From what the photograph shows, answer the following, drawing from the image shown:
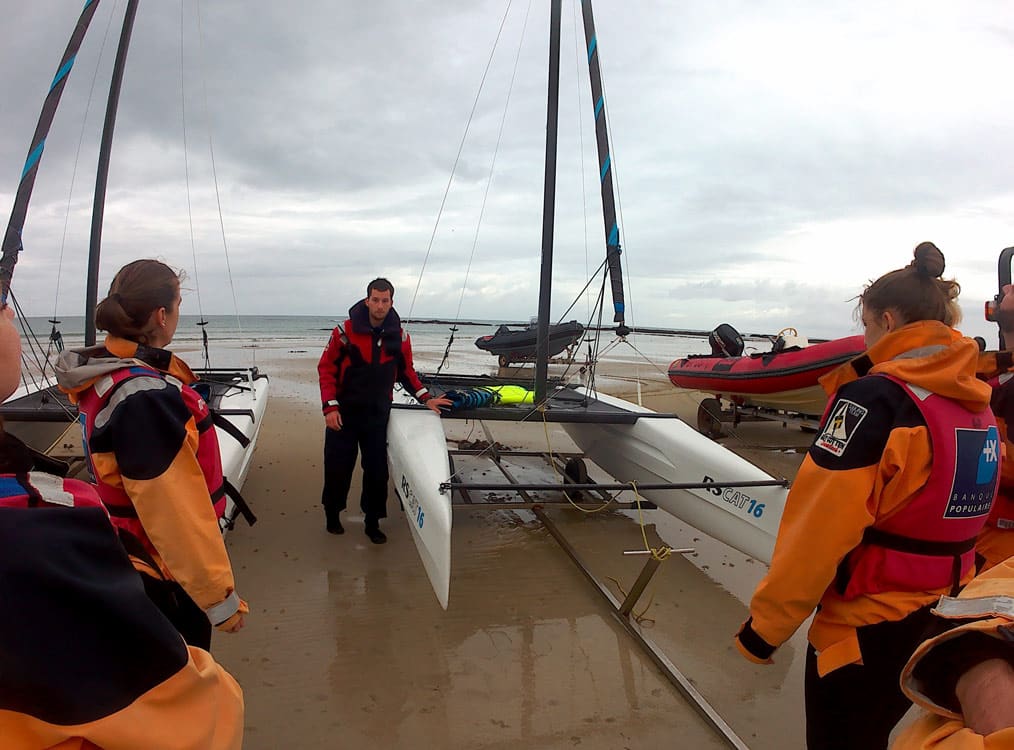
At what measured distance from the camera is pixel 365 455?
384 cm

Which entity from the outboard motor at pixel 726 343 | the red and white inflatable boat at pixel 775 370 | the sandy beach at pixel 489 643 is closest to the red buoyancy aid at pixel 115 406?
the sandy beach at pixel 489 643

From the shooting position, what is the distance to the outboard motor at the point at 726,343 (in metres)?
8.35

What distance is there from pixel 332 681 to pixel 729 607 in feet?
6.84

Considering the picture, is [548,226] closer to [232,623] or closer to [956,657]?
[232,623]

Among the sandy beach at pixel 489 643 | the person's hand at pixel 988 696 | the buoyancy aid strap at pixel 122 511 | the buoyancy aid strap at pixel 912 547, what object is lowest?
the sandy beach at pixel 489 643

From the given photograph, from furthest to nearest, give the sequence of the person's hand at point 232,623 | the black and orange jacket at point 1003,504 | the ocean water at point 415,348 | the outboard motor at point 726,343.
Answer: the ocean water at point 415,348, the outboard motor at point 726,343, the black and orange jacket at point 1003,504, the person's hand at point 232,623

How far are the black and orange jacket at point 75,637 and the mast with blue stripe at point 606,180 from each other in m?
3.62

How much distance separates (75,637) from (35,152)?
534 centimetres

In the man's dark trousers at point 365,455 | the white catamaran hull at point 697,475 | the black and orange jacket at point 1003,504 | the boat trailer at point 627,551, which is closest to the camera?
the black and orange jacket at point 1003,504

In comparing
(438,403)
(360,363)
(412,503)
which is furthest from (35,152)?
(412,503)

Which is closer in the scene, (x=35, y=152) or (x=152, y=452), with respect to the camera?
(x=152, y=452)

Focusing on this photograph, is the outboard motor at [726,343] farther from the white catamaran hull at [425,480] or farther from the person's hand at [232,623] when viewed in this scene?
the person's hand at [232,623]

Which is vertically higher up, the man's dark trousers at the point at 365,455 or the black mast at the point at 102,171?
the black mast at the point at 102,171

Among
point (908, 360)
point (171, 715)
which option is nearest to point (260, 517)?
point (171, 715)
